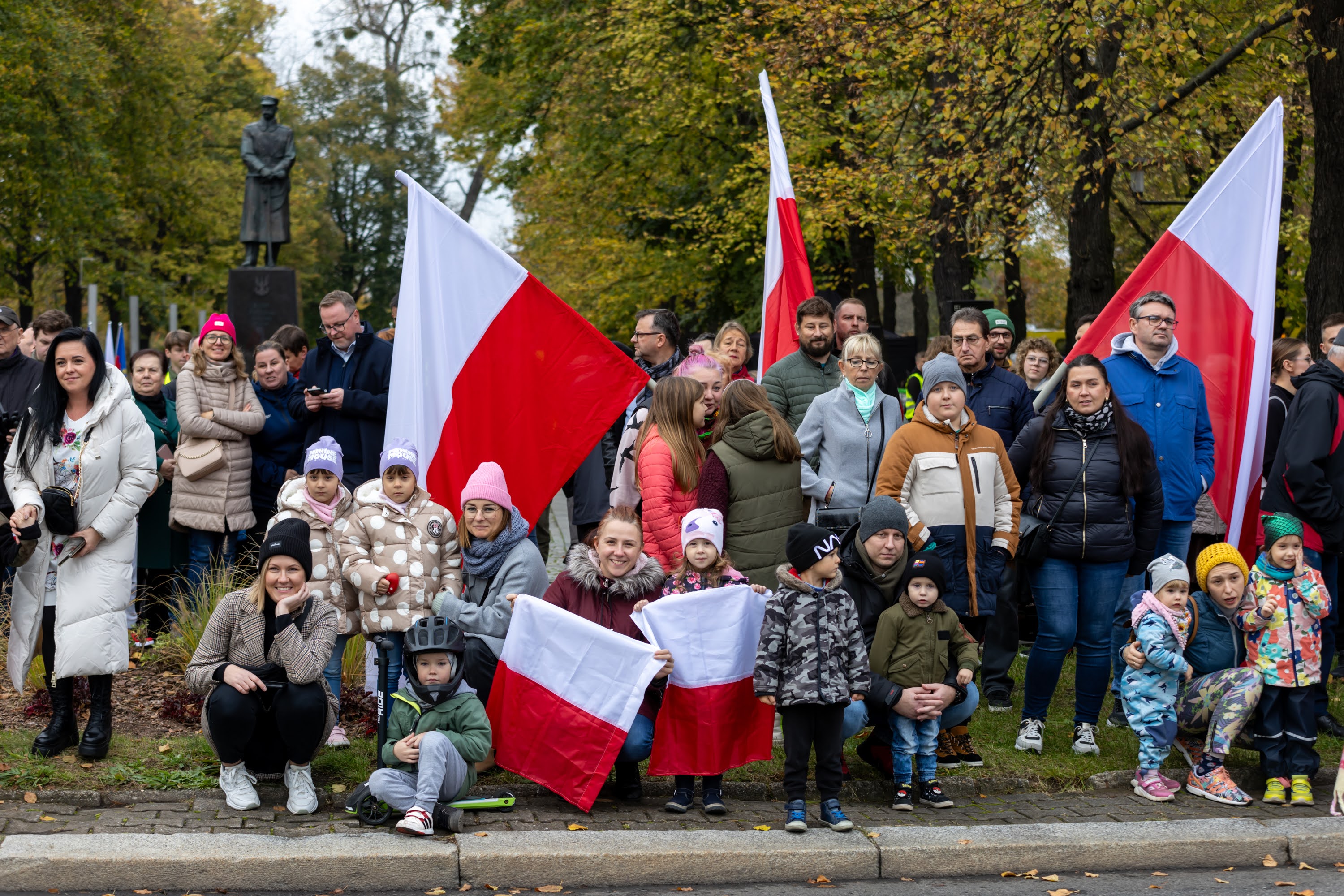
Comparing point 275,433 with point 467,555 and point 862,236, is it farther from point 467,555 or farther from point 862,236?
point 862,236

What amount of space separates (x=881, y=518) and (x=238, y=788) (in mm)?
3004

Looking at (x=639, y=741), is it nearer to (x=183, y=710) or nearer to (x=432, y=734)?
(x=432, y=734)

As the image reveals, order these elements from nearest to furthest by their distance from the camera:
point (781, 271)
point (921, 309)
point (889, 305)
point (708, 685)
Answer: point (708, 685)
point (781, 271)
point (889, 305)
point (921, 309)

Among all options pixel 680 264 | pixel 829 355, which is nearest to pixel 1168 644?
pixel 829 355

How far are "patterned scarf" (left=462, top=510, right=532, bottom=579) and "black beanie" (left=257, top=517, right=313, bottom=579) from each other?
2.42 feet

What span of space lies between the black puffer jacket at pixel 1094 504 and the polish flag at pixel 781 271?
238 centimetres

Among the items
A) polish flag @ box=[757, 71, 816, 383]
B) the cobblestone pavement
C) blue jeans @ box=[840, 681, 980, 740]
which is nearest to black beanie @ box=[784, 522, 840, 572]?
blue jeans @ box=[840, 681, 980, 740]

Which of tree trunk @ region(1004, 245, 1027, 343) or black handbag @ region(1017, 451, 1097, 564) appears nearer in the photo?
black handbag @ region(1017, 451, 1097, 564)

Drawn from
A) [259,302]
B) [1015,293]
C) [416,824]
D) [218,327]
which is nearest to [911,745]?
[416,824]

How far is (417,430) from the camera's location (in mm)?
6914

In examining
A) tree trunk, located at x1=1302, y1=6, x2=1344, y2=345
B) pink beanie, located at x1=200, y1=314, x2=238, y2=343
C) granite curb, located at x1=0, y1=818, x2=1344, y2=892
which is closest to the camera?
granite curb, located at x1=0, y1=818, x2=1344, y2=892

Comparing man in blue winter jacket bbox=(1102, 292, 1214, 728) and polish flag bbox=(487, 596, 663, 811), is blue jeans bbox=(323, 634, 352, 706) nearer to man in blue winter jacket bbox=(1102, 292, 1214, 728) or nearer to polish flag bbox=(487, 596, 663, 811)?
polish flag bbox=(487, 596, 663, 811)

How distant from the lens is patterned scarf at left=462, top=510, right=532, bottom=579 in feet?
20.8

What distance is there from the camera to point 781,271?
8789 millimetres
